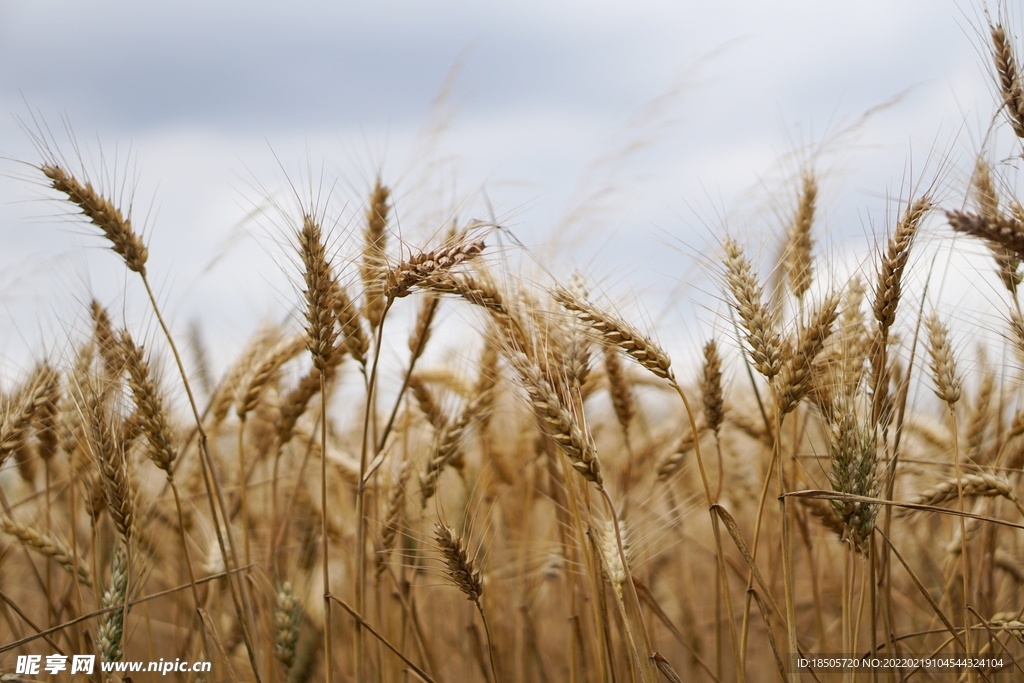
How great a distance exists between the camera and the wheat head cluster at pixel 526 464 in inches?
56.6

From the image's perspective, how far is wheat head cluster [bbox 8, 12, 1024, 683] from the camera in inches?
56.6

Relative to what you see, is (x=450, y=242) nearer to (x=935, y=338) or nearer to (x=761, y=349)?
(x=761, y=349)

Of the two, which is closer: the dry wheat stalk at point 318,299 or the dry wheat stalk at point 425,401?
the dry wheat stalk at point 318,299

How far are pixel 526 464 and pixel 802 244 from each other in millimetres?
1126

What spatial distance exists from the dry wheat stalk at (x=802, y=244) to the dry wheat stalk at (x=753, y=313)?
1.01 ft

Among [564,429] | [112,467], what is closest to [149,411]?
[112,467]

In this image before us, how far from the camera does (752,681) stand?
2.79m

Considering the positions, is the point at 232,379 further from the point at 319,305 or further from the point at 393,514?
the point at 319,305

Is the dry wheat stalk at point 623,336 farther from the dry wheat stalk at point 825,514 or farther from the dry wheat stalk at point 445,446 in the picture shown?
the dry wheat stalk at point 825,514

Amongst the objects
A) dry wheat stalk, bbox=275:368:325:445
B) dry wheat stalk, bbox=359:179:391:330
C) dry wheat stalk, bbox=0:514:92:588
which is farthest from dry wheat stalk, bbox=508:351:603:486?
dry wheat stalk, bbox=0:514:92:588

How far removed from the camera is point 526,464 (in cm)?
238

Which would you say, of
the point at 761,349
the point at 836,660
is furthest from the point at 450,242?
the point at 836,660

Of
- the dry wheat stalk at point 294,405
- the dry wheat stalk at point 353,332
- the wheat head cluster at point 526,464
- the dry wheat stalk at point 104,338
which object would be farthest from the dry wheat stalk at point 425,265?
the dry wheat stalk at point 104,338

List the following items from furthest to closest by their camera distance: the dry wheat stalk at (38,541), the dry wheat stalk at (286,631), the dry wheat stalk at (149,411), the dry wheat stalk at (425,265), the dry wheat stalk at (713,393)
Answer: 1. the dry wheat stalk at (286,631)
2. the dry wheat stalk at (38,541)
3. the dry wheat stalk at (713,393)
4. the dry wheat stalk at (149,411)
5. the dry wheat stalk at (425,265)
